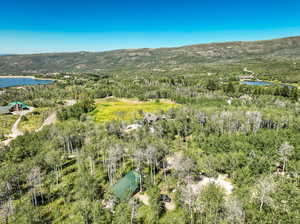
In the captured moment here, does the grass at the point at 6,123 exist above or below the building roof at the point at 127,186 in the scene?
below

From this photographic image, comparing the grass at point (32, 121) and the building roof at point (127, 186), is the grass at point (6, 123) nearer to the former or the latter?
the grass at point (32, 121)

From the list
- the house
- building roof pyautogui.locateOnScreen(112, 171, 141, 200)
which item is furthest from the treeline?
the house

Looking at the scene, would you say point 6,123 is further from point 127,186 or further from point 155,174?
point 127,186

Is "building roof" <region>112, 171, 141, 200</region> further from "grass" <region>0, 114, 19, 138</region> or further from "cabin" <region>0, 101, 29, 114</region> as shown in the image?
"cabin" <region>0, 101, 29, 114</region>

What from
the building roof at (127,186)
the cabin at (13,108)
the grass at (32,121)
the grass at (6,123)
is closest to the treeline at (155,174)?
the building roof at (127,186)

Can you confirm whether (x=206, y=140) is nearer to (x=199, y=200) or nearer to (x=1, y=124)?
(x=199, y=200)

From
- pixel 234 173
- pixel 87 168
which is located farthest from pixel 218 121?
pixel 87 168

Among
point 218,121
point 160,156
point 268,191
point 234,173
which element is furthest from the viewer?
point 218,121
